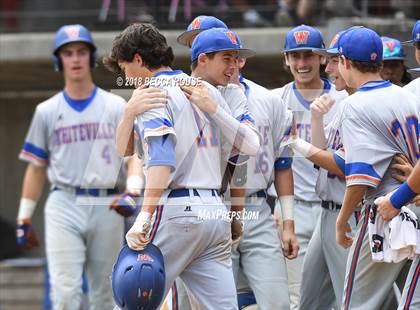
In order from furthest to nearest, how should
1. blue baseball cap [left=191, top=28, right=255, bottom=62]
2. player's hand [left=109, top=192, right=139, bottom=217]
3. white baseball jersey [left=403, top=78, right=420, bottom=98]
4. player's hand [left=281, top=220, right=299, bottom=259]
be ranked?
player's hand [left=109, top=192, right=139, bottom=217], player's hand [left=281, top=220, right=299, bottom=259], white baseball jersey [left=403, top=78, right=420, bottom=98], blue baseball cap [left=191, top=28, right=255, bottom=62]

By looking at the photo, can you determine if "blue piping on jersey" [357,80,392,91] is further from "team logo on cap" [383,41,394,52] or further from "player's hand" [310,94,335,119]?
"team logo on cap" [383,41,394,52]

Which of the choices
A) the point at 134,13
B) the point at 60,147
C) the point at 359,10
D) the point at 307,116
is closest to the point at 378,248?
the point at 307,116

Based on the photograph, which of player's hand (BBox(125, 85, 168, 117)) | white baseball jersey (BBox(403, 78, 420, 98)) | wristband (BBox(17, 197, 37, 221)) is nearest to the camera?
player's hand (BBox(125, 85, 168, 117))

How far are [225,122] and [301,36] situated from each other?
1.83 m

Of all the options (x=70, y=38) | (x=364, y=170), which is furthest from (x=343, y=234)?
(x=70, y=38)

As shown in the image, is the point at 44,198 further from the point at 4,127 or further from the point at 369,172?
the point at 369,172

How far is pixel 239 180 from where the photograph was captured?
281 inches

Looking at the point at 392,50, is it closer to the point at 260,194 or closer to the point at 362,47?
the point at 260,194

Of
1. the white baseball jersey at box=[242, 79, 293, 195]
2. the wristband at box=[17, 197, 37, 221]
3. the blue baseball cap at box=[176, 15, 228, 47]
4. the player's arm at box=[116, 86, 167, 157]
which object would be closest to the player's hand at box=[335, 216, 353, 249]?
the white baseball jersey at box=[242, 79, 293, 195]

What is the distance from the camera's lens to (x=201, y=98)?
6.10m

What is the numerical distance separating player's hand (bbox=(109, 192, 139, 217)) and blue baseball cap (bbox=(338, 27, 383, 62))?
2.48 meters

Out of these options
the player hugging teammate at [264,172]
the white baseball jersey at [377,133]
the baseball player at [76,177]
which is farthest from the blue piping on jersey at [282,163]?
the baseball player at [76,177]

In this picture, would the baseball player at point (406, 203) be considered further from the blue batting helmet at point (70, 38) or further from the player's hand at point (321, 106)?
the blue batting helmet at point (70, 38)

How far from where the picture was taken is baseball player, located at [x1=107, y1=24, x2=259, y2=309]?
5910mm
